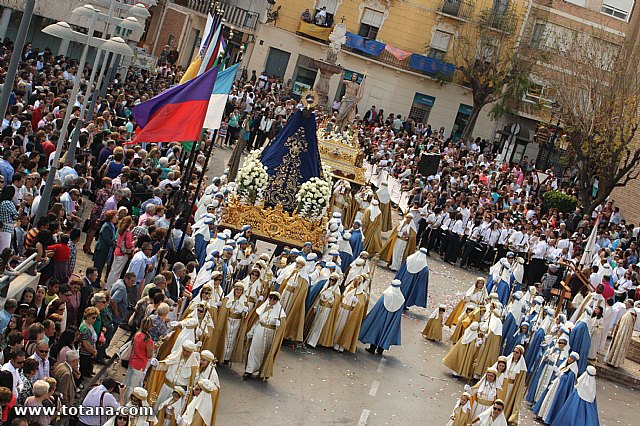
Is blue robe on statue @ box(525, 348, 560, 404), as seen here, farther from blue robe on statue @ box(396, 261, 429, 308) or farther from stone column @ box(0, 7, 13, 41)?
stone column @ box(0, 7, 13, 41)

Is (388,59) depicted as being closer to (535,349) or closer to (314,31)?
(314,31)

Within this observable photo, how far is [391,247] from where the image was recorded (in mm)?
26625

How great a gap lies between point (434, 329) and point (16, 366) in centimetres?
1179

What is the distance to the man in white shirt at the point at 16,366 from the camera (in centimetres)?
1169

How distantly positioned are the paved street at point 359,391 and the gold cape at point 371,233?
12.4ft

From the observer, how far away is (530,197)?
1465 inches

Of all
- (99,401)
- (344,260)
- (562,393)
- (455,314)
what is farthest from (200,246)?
(99,401)

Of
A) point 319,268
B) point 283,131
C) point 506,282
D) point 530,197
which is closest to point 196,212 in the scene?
point 283,131

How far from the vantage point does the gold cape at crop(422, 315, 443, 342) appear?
73.0 feet

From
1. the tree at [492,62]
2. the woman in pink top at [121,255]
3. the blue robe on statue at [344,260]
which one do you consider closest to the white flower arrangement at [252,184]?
the blue robe on statue at [344,260]

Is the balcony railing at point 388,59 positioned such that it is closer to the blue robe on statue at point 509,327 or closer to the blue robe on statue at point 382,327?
the blue robe on statue at point 509,327

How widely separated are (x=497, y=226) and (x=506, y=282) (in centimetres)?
555

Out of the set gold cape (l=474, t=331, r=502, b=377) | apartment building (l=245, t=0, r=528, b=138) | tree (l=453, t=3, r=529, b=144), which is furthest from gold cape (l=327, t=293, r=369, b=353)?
apartment building (l=245, t=0, r=528, b=138)

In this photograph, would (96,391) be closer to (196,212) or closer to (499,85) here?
(196,212)
